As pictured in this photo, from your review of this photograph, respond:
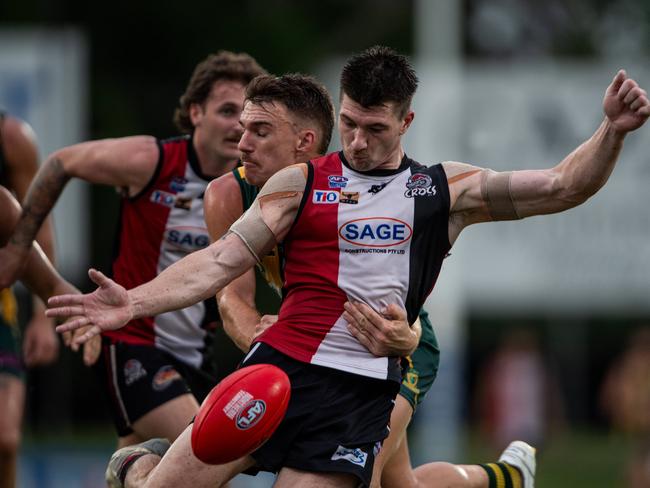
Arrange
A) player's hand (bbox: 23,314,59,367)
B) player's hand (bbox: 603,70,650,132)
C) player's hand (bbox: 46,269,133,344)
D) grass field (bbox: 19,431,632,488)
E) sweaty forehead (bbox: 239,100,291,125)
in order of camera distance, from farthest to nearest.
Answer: grass field (bbox: 19,431,632,488) < player's hand (bbox: 23,314,59,367) < sweaty forehead (bbox: 239,100,291,125) < player's hand (bbox: 603,70,650,132) < player's hand (bbox: 46,269,133,344)

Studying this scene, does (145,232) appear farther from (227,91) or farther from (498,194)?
(498,194)

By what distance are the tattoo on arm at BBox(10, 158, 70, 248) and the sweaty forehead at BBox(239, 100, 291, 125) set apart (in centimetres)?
160

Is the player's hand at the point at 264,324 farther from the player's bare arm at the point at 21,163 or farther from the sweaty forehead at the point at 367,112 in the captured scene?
the player's bare arm at the point at 21,163

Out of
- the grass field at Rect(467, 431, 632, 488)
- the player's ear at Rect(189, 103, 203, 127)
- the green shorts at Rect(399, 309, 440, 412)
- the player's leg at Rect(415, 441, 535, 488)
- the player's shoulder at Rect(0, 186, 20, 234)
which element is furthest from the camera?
the grass field at Rect(467, 431, 632, 488)

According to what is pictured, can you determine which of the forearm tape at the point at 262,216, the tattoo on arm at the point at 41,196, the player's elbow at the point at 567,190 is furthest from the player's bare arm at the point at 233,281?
the player's elbow at the point at 567,190

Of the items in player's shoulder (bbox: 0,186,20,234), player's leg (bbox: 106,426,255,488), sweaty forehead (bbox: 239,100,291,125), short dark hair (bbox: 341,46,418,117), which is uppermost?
short dark hair (bbox: 341,46,418,117)

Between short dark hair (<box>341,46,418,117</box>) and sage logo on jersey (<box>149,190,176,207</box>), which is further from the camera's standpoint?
sage logo on jersey (<box>149,190,176,207</box>)

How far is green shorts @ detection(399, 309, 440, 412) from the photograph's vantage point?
686 centimetres

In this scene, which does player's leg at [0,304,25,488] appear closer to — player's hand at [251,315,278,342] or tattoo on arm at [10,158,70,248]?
tattoo on arm at [10,158,70,248]

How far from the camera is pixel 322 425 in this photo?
19.4 ft

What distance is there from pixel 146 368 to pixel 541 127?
12.3m

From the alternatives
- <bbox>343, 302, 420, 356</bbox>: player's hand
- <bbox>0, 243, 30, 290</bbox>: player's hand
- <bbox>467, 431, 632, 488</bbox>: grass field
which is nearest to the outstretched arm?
<bbox>0, 243, 30, 290</bbox>: player's hand

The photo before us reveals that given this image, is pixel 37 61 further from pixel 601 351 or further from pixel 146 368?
pixel 601 351

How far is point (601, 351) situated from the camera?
29.3 metres
